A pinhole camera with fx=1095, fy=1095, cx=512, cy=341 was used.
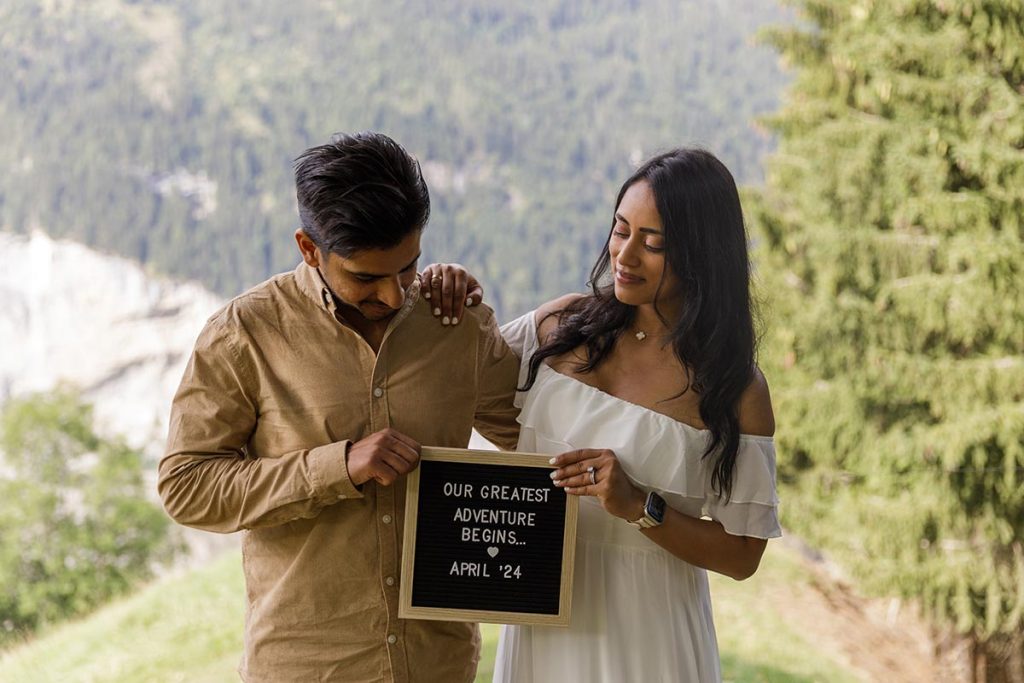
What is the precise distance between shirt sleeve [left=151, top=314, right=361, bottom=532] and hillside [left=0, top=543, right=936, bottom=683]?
518 cm

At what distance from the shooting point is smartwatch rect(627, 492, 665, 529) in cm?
196

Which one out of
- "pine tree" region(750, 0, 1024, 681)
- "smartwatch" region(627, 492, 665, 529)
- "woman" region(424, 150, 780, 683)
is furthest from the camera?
"pine tree" region(750, 0, 1024, 681)

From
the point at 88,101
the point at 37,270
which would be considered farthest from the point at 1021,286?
the point at 88,101

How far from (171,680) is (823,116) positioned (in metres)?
6.29

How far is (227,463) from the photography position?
70.0 inches

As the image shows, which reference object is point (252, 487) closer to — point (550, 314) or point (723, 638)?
point (550, 314)

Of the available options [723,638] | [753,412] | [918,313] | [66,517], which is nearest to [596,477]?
[753,412]

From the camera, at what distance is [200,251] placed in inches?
698

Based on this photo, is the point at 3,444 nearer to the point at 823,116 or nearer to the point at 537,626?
the point at 823,116

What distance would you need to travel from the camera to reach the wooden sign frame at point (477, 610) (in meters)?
1.85

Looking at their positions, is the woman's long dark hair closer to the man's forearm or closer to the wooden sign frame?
the wooden sign frame

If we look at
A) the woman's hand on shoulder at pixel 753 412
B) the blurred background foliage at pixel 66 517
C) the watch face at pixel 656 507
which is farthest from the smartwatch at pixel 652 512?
the blurred background foliage at pixel 66 517

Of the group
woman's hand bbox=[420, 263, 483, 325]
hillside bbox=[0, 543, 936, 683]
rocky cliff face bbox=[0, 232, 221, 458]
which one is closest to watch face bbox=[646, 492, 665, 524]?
woman's hand bbox=[420, 263, 483, 325]

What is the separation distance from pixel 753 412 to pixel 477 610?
0.64 meters
